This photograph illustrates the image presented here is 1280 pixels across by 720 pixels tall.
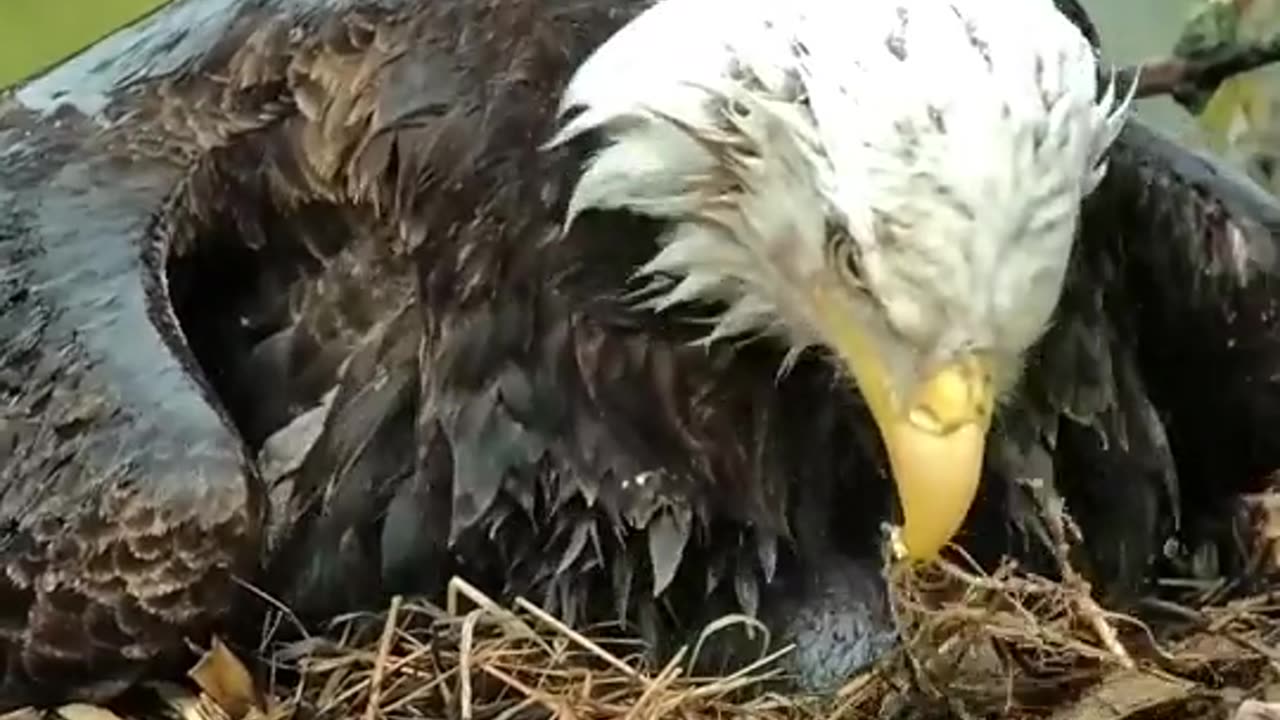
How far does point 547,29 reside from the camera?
2.04 metres

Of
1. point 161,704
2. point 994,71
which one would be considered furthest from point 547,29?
point 161,704

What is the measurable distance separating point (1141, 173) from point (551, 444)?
20.3 inches

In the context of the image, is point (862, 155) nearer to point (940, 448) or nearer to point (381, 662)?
point (940, 448)

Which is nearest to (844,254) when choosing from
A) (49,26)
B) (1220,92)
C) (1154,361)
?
(1154,361)

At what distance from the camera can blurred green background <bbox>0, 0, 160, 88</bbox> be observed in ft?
10.6

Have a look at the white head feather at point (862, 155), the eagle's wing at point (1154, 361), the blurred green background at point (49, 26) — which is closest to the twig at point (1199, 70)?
the eagle's wing at point (1154, 361)

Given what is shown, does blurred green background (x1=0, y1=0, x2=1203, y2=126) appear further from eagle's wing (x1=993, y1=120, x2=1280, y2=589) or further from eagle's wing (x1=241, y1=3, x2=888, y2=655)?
eagle's wing (x1=993, y1=120, x2=1280, y2=589)

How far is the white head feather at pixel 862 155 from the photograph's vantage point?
167 cm

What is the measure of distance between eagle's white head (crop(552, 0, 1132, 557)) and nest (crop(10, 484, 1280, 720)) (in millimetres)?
134

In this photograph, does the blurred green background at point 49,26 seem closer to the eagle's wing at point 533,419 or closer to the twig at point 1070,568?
the eagle's wing at point 533,419

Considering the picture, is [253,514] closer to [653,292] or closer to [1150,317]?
[653,292]

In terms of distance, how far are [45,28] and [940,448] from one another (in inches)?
73.8

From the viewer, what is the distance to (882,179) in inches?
66.0

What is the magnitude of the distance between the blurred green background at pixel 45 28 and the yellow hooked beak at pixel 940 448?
5.83ft
